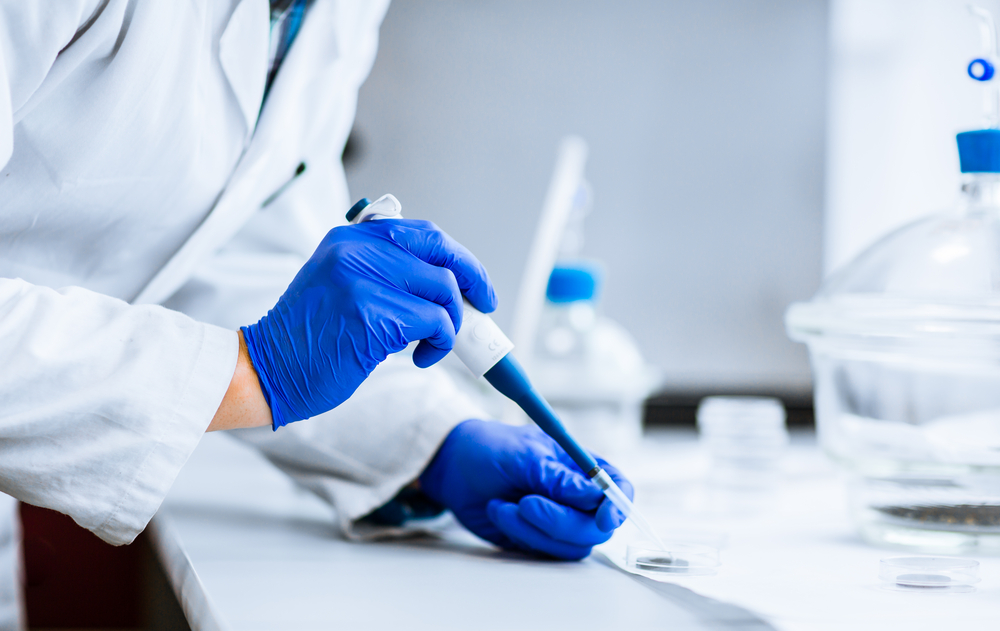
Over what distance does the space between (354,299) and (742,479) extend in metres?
0.67

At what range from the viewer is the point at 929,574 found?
59cm

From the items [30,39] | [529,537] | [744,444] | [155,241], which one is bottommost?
[744,444]

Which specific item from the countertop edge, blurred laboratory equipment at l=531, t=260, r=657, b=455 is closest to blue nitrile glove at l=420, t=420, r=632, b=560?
the countertop edge

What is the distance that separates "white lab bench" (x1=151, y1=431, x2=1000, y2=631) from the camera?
0.51 metres

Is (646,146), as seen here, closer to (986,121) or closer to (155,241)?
(986,121)

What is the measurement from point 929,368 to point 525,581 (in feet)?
1.31

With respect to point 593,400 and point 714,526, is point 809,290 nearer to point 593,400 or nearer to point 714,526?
point 593,400

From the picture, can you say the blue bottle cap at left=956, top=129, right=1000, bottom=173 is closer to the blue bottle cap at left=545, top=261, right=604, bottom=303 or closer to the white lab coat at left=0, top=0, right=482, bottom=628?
the white lab coat at left=0, top=0, right=482, bottom=628

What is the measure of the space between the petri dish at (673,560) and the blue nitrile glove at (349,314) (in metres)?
0.24

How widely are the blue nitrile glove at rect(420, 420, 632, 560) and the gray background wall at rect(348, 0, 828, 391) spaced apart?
121cm

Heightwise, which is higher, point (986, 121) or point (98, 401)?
point (986, 121)

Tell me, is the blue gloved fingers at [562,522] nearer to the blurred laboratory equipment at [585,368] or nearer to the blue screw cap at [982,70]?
the blue screw cap at [982,70]

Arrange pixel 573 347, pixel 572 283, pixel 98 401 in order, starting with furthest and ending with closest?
pixel 573 347 → pixel 572 283 → pixel 98 401

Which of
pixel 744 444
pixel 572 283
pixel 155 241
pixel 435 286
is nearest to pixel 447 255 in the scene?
pixel 435 286
